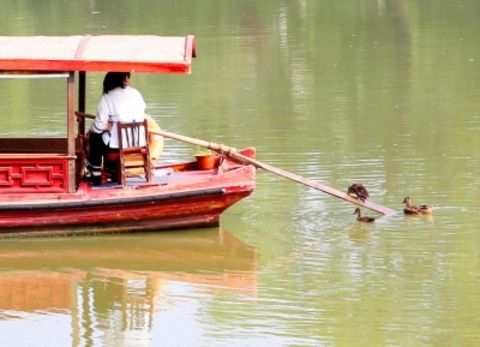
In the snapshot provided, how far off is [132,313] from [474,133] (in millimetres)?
6790

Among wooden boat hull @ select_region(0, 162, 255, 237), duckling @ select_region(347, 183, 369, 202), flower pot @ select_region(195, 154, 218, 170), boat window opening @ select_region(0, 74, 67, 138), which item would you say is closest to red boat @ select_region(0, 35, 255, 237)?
wooden boat hull @ select_region(0, 162, 255, 237)

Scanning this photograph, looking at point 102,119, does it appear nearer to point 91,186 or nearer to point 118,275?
point 91,186

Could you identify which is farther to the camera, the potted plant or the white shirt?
the potted plant

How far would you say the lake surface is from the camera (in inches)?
365

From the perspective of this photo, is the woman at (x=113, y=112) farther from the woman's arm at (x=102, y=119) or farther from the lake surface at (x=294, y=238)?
the lake surface at (x=294, y=238)

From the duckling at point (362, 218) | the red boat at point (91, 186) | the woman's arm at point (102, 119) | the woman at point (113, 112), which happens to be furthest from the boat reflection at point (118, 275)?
the duckling at point (362, 218)

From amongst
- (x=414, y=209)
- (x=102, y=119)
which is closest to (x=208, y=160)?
(x=102, y=119)

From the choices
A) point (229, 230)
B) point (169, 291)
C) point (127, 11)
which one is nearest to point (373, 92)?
point (229, 230)

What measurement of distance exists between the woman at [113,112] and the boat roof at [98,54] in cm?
29

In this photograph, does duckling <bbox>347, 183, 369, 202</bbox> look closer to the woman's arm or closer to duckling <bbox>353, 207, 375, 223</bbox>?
duckling <bbox>353, 207, 375, 223</bbox>

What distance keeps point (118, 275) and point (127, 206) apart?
2.52 feet

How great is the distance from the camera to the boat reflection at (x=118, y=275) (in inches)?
382

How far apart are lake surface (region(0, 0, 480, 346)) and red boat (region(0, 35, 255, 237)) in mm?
168

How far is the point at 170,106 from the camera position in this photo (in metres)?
18.0
